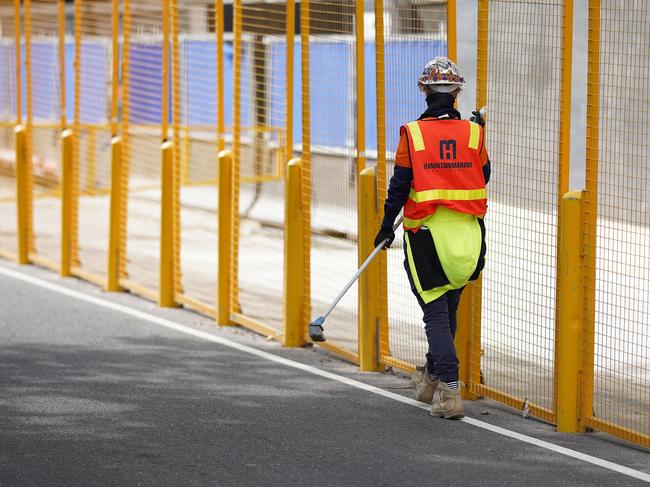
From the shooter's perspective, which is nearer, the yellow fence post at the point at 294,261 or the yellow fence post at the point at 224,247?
the yellow fence post at the point at 294,261

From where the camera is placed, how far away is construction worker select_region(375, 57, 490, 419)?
7148 millimetres

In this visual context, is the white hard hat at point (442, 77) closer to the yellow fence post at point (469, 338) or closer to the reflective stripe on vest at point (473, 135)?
the reflective stripe on vest at point (473, 135)

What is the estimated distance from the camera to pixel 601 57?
689cm

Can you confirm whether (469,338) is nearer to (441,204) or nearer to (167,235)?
(441,204)

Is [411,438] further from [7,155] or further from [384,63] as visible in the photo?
[7,155]

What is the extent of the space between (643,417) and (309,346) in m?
2.82

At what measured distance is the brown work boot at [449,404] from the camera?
289 inches

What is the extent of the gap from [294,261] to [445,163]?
251 centimetres

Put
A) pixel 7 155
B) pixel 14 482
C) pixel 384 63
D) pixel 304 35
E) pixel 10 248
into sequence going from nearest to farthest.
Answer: pixel 14 482 < pixel 384 63 < pixel 304 35 < pixel 10 248 < pixel 7 155

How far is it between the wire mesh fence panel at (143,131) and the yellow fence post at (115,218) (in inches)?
5.7

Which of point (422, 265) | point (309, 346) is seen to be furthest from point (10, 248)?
point (422, 265)

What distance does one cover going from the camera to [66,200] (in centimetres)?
1242

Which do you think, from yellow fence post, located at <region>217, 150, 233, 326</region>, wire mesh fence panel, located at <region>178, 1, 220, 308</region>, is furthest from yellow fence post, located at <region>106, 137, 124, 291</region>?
yellow fence post, located at <region>217, 150, 233, 326</region>

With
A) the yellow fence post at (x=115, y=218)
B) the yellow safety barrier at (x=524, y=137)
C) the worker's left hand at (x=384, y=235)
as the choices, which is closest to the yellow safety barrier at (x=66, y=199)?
the yellow fence post at (x=115, y=218)
